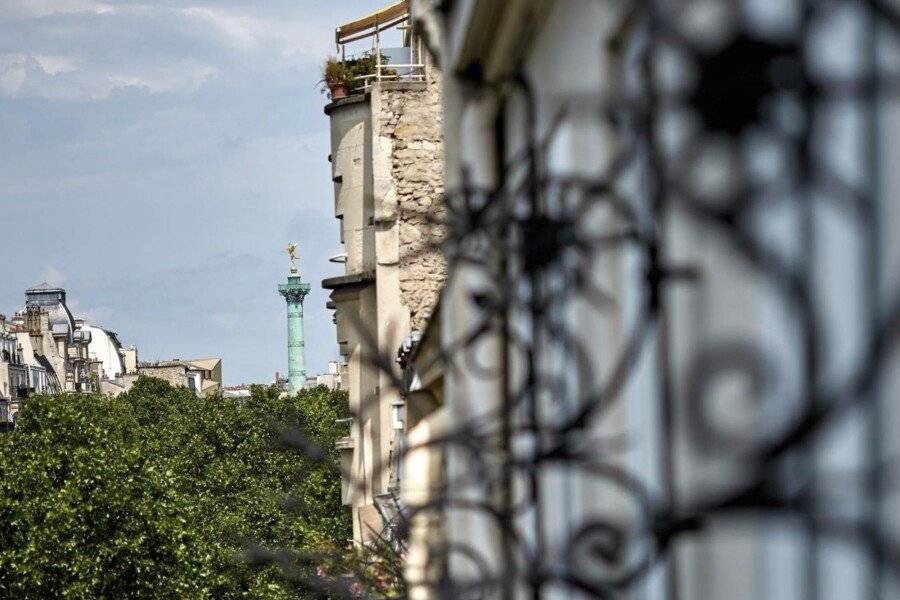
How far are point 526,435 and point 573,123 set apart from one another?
65 centimetres

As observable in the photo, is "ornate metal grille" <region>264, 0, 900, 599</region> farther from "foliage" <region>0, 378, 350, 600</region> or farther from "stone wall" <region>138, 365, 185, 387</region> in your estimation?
"stone wall" <region>138, 365, 185, 387</region>

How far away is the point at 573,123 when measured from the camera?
269 centimetres

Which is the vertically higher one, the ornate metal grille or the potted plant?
the potted plant

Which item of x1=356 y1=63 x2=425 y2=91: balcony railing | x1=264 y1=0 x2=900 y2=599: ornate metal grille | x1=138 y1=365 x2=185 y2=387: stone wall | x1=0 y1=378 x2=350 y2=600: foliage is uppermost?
x1=138 y1=365 x2=185 y2=387: stone wall

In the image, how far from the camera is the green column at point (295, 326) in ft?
406

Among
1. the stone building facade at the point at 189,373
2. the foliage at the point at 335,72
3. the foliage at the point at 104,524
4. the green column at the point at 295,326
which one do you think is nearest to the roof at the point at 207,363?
the stone building facade at the point at 189,373

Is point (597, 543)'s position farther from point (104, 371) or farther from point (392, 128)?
point (104, 371)

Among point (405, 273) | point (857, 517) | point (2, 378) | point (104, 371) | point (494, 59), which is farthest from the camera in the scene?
point (104, 371)

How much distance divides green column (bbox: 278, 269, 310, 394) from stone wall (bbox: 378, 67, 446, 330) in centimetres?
10582

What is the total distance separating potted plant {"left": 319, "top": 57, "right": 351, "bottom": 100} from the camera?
61.5 feet

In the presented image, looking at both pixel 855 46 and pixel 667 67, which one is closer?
pixel 855 46

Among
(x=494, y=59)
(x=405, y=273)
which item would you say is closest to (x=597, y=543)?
(x=494, y=59)

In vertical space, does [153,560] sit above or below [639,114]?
above

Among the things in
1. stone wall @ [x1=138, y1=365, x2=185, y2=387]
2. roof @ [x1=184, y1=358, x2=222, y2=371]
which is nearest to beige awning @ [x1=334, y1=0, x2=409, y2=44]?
stone wall @ [x1=138, y1=365, x2=185, y2=387]
